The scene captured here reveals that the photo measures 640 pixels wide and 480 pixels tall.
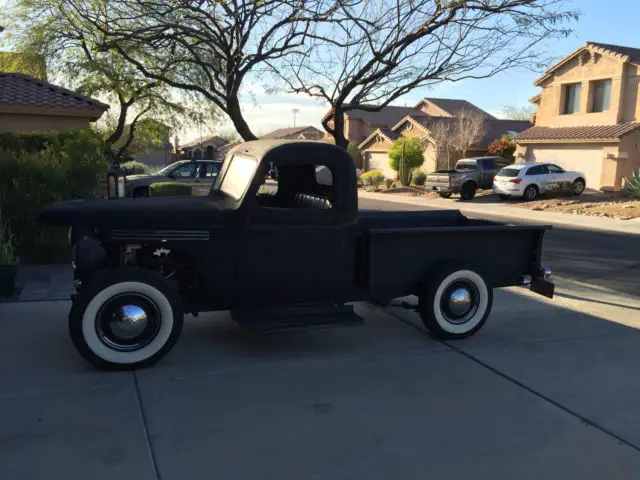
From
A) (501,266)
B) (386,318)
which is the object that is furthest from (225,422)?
(501,266)

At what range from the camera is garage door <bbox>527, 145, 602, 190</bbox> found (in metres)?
27.8

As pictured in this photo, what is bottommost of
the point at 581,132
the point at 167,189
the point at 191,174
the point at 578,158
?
the point at 167,189

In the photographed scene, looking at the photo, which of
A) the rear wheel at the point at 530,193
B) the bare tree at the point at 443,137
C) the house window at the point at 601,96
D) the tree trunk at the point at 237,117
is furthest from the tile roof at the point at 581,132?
the tree trunk at the point at 237,117

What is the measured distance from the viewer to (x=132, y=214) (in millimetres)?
4941

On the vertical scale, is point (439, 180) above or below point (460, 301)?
above

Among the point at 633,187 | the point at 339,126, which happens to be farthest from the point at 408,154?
the point at 339,126

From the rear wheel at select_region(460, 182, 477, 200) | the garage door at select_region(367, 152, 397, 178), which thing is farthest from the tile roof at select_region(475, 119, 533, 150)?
the rear wheel at select_region(460, 182, 477, 200)

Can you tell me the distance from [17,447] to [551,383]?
3995 mm

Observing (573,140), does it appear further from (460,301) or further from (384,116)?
(384,116)

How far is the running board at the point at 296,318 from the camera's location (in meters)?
5.15

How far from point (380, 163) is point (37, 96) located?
113ft

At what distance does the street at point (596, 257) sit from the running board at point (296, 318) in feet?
17.2

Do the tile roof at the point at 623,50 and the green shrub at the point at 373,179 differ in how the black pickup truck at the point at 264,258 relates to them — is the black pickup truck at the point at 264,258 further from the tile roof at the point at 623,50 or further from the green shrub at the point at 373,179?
the green shrub at the point at 373,179

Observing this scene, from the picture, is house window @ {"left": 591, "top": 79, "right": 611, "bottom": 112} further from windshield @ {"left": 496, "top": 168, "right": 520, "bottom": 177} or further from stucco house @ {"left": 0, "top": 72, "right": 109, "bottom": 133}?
stucco house @ {"left": 0, "top": 72, "right": 109, "bottom": 133}
